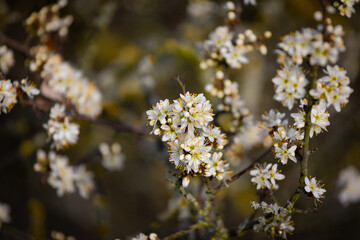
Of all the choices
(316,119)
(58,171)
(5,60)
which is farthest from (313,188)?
(5,60)

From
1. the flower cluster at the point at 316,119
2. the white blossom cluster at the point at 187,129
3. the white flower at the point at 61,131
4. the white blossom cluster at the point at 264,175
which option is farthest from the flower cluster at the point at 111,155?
the flower cluster at the point at 316,119

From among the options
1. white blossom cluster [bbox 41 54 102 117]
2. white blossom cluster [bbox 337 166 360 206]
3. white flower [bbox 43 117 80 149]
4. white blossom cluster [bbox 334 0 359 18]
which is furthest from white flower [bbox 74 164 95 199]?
white blossom cluster [bbox 337 166 360 206]

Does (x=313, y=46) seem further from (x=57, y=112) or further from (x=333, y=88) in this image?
(x=57, y=112)

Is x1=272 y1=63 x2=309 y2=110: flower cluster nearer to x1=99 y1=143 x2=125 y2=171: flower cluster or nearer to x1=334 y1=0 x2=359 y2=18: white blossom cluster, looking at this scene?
x1=334 y1=0 x2=359 y2=18: white blossom cluster

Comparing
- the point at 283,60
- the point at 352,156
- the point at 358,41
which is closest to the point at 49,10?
the point at 283,60

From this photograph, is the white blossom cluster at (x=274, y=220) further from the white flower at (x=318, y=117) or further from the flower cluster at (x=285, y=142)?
the white flower at (x=318, y=117)

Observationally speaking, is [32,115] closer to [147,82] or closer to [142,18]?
[147,82]
